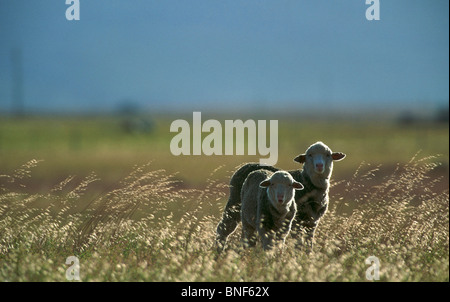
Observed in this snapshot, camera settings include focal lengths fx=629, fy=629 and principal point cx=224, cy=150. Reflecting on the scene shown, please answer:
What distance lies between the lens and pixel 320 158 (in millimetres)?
8172

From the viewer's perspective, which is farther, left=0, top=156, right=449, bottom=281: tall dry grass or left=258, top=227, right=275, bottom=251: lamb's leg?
left=258, top=227, right=275, bottom=251: lamb's leg

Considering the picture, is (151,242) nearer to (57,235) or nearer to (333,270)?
(57,235)

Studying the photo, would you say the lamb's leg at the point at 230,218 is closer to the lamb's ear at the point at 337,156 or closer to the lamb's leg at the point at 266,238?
the lamb's leg at the point at 266,238

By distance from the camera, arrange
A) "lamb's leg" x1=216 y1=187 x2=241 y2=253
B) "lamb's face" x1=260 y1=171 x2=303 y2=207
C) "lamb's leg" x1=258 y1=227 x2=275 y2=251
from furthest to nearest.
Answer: "lamb's leg" x1=216 y1=187 x2=241 y2=253
"lamb's leg" x1=258 y1=227 x2=275 y2=251
"lamb's face" x1=260 y1=171 x2=303 y2=207

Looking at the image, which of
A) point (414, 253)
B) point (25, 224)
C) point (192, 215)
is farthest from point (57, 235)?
point (414, 253)

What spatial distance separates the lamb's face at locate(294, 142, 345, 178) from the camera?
26.7 feet

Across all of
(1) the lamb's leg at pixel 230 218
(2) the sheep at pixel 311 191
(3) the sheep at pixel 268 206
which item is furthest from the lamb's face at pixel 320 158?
(1) the lamb's leg at pixel 230 218

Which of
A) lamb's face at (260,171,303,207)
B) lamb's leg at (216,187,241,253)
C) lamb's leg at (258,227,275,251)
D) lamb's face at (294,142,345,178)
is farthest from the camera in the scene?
lamb's leg at (216,187,241,253)

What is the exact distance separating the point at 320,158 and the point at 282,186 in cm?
96

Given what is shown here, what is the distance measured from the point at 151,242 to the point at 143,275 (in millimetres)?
1606

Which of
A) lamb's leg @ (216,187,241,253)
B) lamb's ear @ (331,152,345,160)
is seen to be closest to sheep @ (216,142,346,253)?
lamb's ear @ (331,152,345,160)

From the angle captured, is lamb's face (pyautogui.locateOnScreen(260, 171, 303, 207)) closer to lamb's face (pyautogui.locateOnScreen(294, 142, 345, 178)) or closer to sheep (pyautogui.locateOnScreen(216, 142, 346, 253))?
sheep (pyautogui.locateOnScreen(216, 142, 346, 253))

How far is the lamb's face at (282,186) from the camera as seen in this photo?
744 centimetres

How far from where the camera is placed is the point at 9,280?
6.94m
